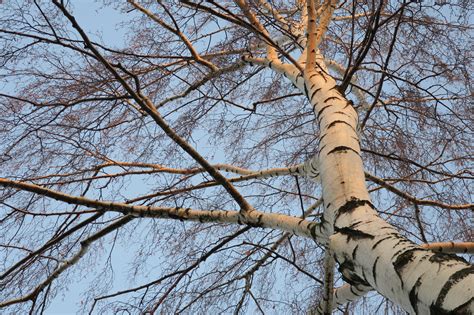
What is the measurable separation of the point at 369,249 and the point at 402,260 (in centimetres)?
15

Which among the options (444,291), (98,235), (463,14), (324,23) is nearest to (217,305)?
(98,235)

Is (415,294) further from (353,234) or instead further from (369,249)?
(353,234)

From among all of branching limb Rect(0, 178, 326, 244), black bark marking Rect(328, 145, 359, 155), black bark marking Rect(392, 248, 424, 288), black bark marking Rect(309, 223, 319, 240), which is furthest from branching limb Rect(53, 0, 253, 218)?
black bark marking Rect(392, 248, 424, 288)

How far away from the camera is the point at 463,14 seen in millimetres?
3168

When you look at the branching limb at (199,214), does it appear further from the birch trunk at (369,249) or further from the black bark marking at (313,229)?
the birch trunk at (369,249)

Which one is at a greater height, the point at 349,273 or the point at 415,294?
the point at 349,273

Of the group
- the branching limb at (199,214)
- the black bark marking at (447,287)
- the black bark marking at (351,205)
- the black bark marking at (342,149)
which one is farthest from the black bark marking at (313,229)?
the black bark marking at (447,287)

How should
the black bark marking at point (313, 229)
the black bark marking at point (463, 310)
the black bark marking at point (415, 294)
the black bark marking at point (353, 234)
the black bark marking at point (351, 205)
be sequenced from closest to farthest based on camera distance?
the black bark marking at point (463, 310), the black bark marking at point (415, 294), the black bark marking at point (353, 234), the black bark marking at point (351, 205), the black bark marking at point (313, 229)

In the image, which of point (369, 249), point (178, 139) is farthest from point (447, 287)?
point (178, 139)

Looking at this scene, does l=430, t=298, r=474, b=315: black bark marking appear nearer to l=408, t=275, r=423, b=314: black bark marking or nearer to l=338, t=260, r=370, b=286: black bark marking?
l=408, t=275, r=423, b=314: black bark marking

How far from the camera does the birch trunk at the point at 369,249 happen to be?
901 millimetres

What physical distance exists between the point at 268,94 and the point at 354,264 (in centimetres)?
312

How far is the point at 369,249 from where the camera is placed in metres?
1.20

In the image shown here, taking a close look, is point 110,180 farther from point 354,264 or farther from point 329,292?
point 354,264
